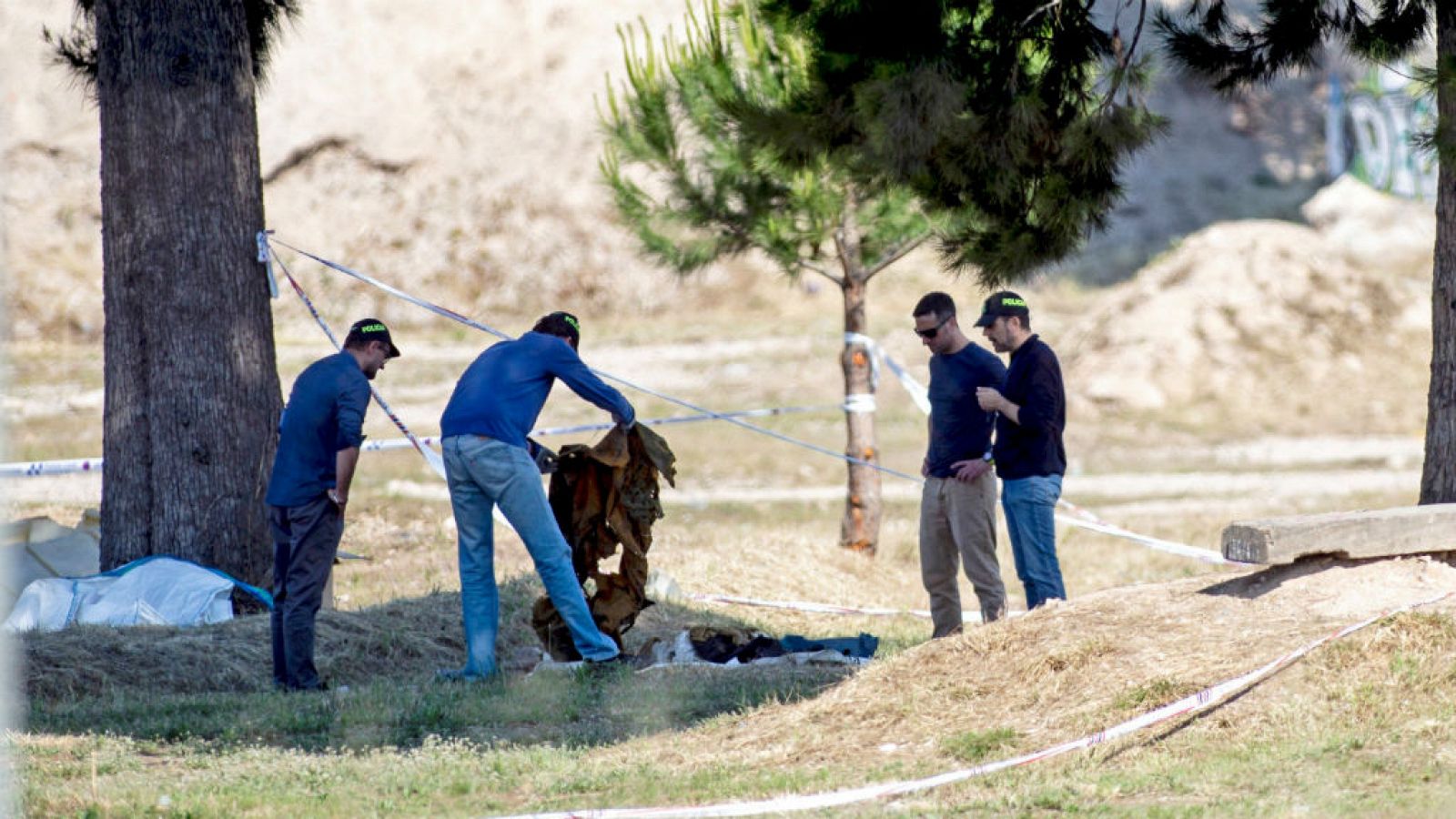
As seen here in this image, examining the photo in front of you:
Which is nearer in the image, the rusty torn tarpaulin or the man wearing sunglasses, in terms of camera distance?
the man wearing sunglasses

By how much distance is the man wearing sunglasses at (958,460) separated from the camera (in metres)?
7.86

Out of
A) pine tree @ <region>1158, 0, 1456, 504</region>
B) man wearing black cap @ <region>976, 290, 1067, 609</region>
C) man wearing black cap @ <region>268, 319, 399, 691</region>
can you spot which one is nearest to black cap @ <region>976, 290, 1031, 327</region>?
man wearing black cap @ <region>976, 290, 1067, 609</region>

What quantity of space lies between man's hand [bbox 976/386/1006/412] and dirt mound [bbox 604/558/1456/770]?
3.99 feet

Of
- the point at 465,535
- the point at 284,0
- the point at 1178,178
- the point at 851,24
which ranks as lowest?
the point at 465,535

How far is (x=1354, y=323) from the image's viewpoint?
2477 cm

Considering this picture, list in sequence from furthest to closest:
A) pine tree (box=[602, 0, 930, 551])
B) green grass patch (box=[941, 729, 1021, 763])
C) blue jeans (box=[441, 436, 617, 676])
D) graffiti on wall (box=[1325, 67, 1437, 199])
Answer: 1. graffiti on wall (box=[1325, 67, 1437, 199])
2. pine tree (box=[602, 0, 930, 551])
3. blue jeans (box=[441, 436, 617, 676])
4. green grass patch (box=[941, 729, 1021, 763])

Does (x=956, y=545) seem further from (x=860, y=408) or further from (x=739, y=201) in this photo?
(x=739, y=201)

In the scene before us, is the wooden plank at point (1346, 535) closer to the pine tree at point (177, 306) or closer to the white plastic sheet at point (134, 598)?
the white plastic sheet at point (134, 598)

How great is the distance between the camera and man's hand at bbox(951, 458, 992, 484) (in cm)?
777

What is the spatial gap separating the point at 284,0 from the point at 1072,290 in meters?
23.4

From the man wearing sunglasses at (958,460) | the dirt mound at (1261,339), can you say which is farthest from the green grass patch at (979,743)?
the dirt mound at (1261,339)

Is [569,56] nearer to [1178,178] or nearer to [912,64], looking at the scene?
[1178,178]

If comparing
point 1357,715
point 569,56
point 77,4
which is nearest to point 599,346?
point 569,56

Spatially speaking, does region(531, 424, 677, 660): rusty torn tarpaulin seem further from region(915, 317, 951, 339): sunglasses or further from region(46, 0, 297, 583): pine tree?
region(46, 0, 297, 583): pine tree
